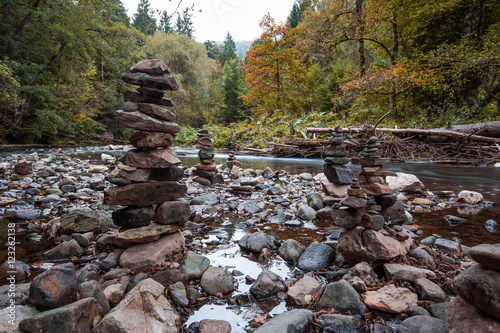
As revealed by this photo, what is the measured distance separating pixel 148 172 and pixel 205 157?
4.80 m

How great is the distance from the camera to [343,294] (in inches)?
87.1

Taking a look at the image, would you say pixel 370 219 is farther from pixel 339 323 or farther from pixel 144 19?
pixel 144 19

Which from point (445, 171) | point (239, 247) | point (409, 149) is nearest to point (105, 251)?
point (239, 247)

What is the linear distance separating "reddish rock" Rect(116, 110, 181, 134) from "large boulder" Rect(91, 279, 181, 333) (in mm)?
1940

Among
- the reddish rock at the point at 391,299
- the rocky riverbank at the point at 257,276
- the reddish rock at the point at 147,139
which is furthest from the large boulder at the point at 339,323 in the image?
the reddish rock at the point at 147,139

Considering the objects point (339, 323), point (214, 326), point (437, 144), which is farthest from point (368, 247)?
point (437, 144)

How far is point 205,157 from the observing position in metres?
8.01

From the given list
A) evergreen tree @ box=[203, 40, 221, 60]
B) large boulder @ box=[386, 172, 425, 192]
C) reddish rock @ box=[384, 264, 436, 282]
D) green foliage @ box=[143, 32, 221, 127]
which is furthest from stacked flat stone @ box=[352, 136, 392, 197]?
evergreen tree @ box=[203, 40, 221, 60]

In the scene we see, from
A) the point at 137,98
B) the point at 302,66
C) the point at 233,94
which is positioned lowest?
the point at 137,98

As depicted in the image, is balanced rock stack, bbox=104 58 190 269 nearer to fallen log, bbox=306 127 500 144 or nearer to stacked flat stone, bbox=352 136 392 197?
stacked flat stone, bbox=352 136 392 197

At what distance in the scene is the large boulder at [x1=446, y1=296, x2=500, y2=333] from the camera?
4.81 feet

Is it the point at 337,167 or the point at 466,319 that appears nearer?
the point at 466,319

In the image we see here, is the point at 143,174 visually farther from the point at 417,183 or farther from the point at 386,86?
the point at 386,86

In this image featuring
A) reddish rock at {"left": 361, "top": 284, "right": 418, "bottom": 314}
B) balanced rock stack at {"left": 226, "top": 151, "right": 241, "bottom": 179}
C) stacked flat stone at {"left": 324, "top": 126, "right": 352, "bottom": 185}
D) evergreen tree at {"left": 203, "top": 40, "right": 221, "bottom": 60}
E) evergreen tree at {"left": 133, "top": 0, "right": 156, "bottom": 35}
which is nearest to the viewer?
reddish rock at {"left": 361, "top": 284, "right": 418, "bottom": 314}
